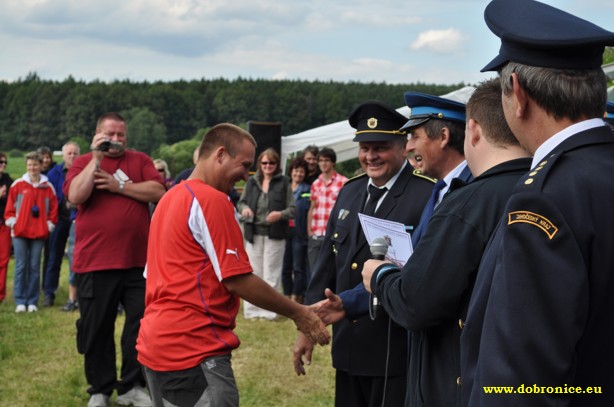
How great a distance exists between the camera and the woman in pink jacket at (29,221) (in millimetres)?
11852

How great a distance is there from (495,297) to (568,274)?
0.19 meters

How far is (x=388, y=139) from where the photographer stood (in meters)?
4.33

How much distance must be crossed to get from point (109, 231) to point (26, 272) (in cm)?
620

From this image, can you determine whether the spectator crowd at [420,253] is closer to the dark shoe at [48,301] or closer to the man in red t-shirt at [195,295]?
the man in red t-shirt at [195,295]

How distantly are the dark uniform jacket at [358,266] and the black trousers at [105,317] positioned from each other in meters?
2.50

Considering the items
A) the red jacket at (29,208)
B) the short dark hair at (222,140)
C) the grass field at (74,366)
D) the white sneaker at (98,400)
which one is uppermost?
the short dark hair at (222,140)

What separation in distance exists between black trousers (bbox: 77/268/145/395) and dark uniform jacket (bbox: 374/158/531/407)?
4.06 meters

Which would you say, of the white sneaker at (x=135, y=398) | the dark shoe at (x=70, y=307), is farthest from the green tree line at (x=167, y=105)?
the white sneaker at (x=135, y=398)

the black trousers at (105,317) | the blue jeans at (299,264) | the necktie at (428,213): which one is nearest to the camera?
the necktie at (428,213)

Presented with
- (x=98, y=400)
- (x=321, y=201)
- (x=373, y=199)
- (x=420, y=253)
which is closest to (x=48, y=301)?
(x=321, y=201)

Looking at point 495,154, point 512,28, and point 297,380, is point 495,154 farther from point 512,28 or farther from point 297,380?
point 297,380

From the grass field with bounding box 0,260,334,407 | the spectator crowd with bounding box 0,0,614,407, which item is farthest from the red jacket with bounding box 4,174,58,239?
the spectator crowd with bounding box 0,0,614,407

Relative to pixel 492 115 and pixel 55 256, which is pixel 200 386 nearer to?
pixel 492 115

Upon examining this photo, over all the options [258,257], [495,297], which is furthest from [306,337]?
[258,257]
